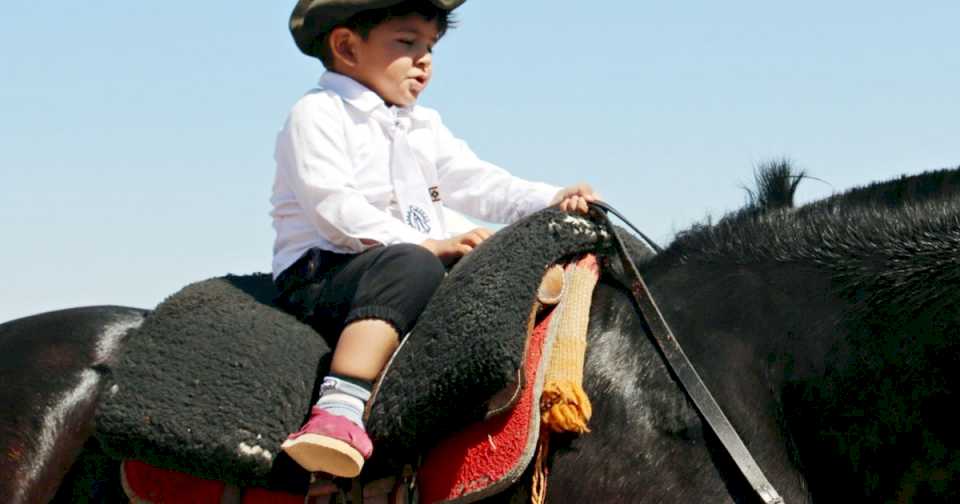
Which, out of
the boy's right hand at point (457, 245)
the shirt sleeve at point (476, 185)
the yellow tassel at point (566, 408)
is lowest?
the yellow tassel at point (566, 408)

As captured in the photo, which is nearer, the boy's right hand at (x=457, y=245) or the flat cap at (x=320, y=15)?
the boy's right hand at (x=457, y=245)

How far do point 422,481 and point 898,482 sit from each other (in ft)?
3.92

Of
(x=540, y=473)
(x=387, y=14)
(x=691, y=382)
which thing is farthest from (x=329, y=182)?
(x=691, y=382)

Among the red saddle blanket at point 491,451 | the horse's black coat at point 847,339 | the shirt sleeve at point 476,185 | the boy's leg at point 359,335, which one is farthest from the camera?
the shirt sleeve at point 476,185

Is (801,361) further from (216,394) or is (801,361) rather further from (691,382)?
(216,394)

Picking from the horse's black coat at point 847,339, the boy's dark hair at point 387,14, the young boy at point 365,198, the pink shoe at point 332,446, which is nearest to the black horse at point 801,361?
the horse's black coat at point 847,339

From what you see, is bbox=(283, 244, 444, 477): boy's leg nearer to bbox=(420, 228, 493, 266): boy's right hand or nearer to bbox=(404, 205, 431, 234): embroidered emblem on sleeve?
bbox=(420, 228, 493, 266): boy's right hand

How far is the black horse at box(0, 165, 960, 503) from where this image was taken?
113 inches

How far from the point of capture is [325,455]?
10.3ft

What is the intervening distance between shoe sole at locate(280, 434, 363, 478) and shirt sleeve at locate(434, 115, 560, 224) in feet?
4.37

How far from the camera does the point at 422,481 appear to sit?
3213mm

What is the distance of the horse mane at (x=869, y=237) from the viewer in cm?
295

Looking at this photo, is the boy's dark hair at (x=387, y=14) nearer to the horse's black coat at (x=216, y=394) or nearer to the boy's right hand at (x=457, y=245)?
the boy's right hand at (x=457, y=245)

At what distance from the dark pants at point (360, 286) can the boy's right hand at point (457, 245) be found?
0.12 metres
